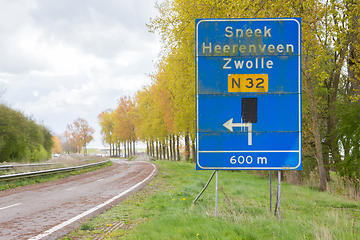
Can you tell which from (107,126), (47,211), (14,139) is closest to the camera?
(47,211)

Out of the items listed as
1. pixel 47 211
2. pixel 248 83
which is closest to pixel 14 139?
pixel 47 211

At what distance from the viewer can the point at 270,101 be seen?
557cm

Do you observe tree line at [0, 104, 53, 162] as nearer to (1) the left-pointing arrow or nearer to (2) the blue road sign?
(2) the blue road sign

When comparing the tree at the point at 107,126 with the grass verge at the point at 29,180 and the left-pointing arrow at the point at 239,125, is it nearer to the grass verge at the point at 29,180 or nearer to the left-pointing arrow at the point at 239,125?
the grass verge at the point at 29,180

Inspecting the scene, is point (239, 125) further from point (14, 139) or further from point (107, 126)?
point (107, 126)

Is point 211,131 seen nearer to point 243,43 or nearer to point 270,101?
point 270,101

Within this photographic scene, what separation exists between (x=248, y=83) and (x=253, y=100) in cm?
36

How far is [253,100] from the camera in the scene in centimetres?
557

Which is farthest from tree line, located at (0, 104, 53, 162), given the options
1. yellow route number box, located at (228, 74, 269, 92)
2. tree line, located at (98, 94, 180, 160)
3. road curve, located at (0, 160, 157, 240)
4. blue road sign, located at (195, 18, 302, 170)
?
yellow route number box, located at (228, 74, 269, 92)

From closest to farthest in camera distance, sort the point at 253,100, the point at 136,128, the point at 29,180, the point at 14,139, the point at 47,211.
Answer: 1. the point at 253,100
2. the point at 47,211
3. the point at 29,180
4. the point at 14,139
5. the point at 136,128

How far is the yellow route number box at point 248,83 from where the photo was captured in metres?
5.60

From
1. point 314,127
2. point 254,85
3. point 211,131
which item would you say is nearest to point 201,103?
point 211,131

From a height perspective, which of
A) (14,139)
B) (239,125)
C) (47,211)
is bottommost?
(47,211)

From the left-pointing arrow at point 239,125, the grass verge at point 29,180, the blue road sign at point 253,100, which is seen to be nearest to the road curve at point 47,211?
the grass verge at point 29,180
